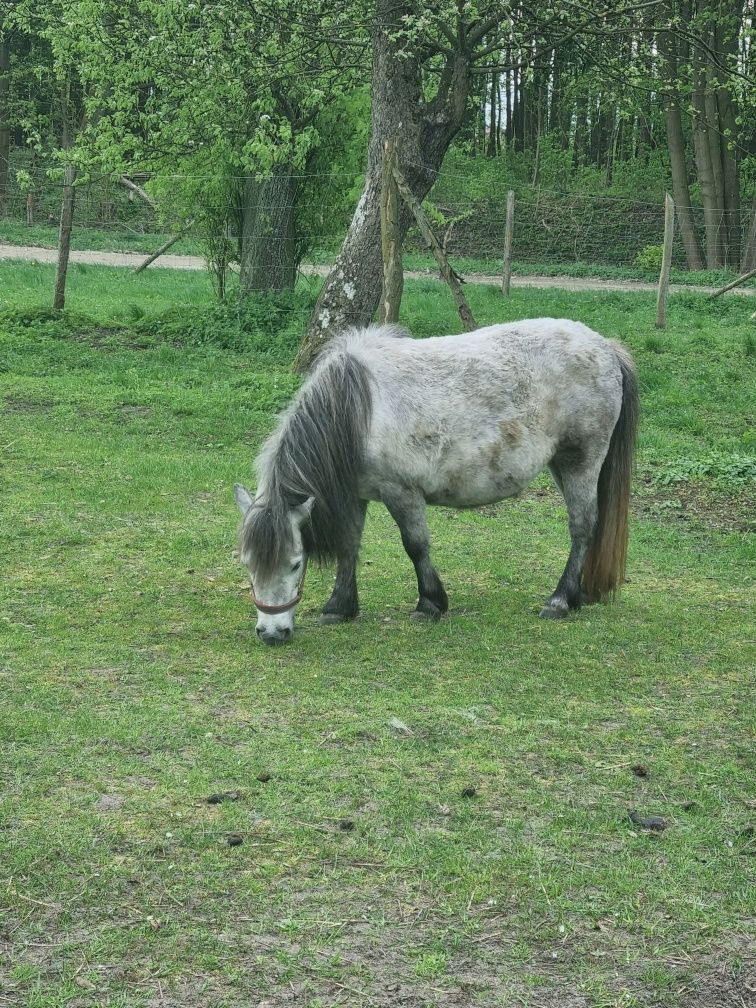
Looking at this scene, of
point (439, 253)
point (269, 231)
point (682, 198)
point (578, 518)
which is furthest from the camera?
point (682, 198)

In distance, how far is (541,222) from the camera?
28.8 meters

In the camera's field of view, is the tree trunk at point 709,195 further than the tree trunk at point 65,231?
Yes

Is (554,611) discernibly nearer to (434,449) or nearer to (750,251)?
(434,449)

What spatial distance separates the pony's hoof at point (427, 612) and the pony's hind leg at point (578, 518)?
728 mm

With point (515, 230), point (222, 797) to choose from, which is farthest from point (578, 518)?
point (515, 230)

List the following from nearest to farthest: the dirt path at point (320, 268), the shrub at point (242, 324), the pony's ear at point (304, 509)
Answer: the pony's ear at point (304, 509)
the shrub at point (242, 324)
the dirt path at point (320, 268)

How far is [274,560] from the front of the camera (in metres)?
5.80

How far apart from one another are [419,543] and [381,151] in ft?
23.0

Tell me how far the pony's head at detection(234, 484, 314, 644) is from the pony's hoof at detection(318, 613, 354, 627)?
496 mm

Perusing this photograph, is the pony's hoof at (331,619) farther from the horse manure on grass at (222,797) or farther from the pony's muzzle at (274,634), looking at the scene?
the horse manure on grass at (222,797)

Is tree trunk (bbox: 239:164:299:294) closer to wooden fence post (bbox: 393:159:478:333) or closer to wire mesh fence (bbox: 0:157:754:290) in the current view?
wooden fence post (bbox: 393:159:478:333)

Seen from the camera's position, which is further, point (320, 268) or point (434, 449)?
point (320, 268)

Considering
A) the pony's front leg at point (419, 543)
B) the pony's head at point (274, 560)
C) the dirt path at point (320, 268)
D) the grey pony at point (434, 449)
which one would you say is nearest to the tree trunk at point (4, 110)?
the dirt path at point (320, 268)

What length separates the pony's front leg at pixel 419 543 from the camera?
20.9ft
